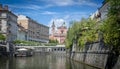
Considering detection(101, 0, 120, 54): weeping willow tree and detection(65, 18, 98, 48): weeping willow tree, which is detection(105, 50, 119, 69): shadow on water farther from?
detection(65, 18, 98, 48): weeping willow tree

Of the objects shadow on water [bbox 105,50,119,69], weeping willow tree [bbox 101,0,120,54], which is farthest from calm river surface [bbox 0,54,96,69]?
weeping willow tree [bbox 101,0,120,54]

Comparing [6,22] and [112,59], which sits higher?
[6,22]

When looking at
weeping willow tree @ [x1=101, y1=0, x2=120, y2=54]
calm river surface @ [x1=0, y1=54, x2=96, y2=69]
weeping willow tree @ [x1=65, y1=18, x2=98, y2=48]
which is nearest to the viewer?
weeping willow tree @ [x1=101, y1=0, x2=120, y2=54]

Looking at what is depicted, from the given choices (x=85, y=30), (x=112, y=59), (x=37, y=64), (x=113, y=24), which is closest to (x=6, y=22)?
(x=85, y=30)

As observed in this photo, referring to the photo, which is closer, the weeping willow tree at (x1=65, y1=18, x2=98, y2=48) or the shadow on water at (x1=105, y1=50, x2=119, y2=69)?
the shadow on water at (x1=105, y1=50, x2=119, y2=69)

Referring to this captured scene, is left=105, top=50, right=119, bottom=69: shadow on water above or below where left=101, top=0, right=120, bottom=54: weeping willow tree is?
below

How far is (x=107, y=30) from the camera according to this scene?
3372 centimetres

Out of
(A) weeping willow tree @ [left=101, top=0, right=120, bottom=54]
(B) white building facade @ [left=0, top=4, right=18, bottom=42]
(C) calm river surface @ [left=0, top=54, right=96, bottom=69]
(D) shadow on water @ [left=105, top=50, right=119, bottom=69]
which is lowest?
(C) calm river surface @ [left=0, top=54, right=96, bottom=69]

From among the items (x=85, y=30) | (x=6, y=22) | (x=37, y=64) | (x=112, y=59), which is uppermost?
(x=6, y=22)

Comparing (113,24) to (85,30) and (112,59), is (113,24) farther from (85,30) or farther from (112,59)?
(85,30)

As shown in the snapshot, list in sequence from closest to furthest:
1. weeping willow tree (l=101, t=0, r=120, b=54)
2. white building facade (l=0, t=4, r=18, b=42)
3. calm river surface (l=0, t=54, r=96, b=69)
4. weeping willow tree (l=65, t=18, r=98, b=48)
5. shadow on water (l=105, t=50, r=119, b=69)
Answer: weeping willow tree (l=101, t=0, r=120, b=54) → shadow on water (l=105, t=50, r=119, b=69) → calm river surface (l=0, t=54, r=96, b=69) → weeping willow tree (l=65, t=18, r=98, b=48) → white building facade (l=0, t=4, r=18, b=42)

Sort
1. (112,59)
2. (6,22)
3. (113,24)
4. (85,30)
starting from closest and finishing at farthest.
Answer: (113,24) < (112,59) < (85,30) < (6,22)

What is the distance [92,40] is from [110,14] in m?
19.6

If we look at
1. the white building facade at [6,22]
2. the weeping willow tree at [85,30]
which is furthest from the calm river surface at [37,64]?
the white building facade at [6,22]
